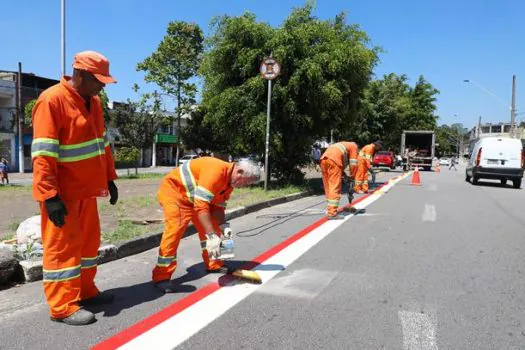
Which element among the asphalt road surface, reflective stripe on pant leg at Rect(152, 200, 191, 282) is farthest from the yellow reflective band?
reflective stripe on pant leg at Rect(152, 200, 191, 282)

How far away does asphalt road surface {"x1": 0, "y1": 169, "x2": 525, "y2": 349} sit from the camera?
3504 millimetres

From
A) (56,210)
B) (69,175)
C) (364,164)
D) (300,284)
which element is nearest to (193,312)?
(300,284)

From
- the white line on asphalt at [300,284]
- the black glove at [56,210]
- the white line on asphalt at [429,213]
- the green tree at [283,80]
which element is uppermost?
the green tree at [283,80]

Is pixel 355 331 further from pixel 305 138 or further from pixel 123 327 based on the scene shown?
pixel 305 138

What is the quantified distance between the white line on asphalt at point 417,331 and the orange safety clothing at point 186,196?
74.7 inches

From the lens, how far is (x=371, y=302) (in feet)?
14.2

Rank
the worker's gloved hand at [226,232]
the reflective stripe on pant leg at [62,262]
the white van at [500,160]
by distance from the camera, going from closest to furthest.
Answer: the reflective stripe on pant leg at [62,262] < the worker's gloved hand at [226,232] < the white van at [500,160]

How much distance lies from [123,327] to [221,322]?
0.75 meters

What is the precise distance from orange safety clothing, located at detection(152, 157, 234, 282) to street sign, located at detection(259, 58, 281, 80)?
8.83 metres

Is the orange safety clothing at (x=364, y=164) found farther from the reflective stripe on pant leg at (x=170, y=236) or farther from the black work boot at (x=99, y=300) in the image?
the black work boot at (x=99, y=300)

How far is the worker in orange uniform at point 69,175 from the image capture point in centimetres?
352

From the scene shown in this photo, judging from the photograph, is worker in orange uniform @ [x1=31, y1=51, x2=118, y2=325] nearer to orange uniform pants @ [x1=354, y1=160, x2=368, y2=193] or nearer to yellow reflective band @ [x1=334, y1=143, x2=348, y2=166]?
yellow reflective band @ [x1=334, y1=143, x2=348, y2=166]

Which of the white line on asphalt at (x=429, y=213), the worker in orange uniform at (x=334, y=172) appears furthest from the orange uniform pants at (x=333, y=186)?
the white line on asphalt at (x=429, y=213)

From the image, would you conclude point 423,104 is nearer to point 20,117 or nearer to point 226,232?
point 20,117
